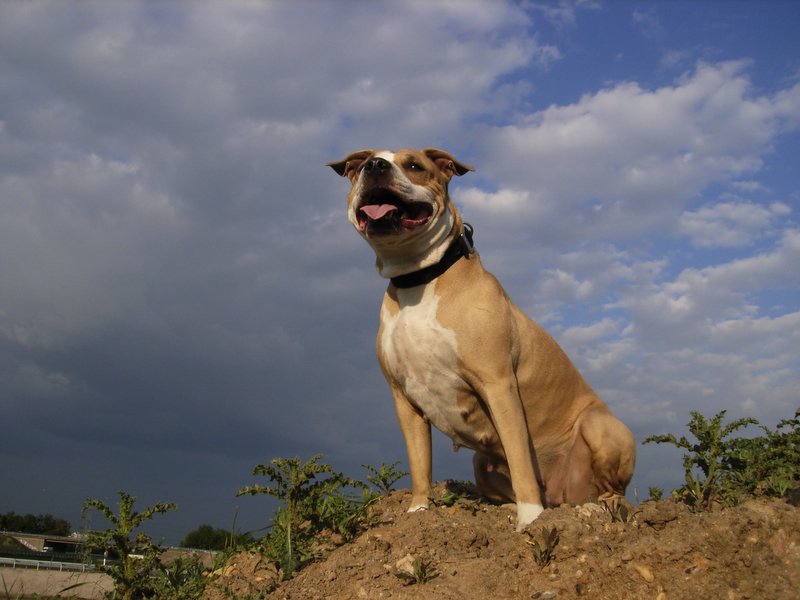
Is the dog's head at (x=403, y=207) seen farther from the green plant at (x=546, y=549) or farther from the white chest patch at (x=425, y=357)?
the green plant at (x=546, y=549)

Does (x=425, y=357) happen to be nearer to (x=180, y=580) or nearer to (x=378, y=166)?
(x=378, y=166)

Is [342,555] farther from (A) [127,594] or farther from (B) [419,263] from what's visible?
(B) [419,263]

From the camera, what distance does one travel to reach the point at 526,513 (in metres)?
4.70

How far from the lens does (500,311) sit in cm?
516

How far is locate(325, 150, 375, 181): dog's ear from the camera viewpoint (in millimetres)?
5660

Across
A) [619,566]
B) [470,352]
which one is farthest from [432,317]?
[619,566]

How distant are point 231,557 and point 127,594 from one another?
840mm

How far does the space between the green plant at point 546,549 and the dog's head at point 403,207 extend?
2278 millimetres

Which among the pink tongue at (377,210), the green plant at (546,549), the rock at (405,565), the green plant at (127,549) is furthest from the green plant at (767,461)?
the green plant at (127,549)

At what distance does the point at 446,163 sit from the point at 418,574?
3321 mm

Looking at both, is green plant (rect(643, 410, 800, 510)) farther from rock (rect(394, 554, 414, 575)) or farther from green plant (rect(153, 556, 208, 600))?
green plant (rect(153, 556, 208, 600))

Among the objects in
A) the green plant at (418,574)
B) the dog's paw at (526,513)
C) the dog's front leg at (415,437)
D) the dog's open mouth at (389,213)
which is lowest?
the green plant at (418,574)

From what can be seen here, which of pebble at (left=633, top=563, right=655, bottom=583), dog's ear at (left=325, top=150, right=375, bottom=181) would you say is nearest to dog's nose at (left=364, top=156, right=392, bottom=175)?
dog's ear at (left=325, top=150, right=375, bottom=181)

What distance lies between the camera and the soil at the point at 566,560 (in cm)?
329
